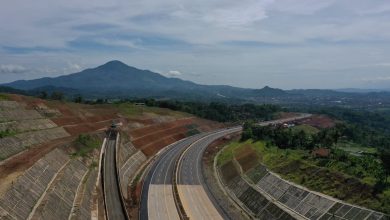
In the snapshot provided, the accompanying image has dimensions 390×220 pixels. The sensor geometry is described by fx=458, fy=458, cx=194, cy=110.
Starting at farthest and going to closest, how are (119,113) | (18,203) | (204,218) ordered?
(119,113)
(204,218)
(18,203)

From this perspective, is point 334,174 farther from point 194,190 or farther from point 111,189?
point 111,189

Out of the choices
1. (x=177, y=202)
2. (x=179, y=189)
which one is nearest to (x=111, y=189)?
(x=177, y=202)

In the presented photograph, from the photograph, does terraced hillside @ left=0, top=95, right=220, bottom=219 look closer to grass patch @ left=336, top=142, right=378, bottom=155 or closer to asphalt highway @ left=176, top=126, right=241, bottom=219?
asphalt highway @ left=176, top=126, right=241, bottom=219

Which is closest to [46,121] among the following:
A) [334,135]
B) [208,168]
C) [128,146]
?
[128,146]

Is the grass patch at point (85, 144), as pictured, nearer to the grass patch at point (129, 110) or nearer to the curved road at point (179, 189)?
the curved road at point (179, 189)

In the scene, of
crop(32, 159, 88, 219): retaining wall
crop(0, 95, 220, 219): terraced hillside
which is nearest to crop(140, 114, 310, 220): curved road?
crop(0, 95, 220, 219): terraced hillside

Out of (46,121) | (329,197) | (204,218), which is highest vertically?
(46,121)

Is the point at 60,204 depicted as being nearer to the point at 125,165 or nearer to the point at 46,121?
the point at 125,165
